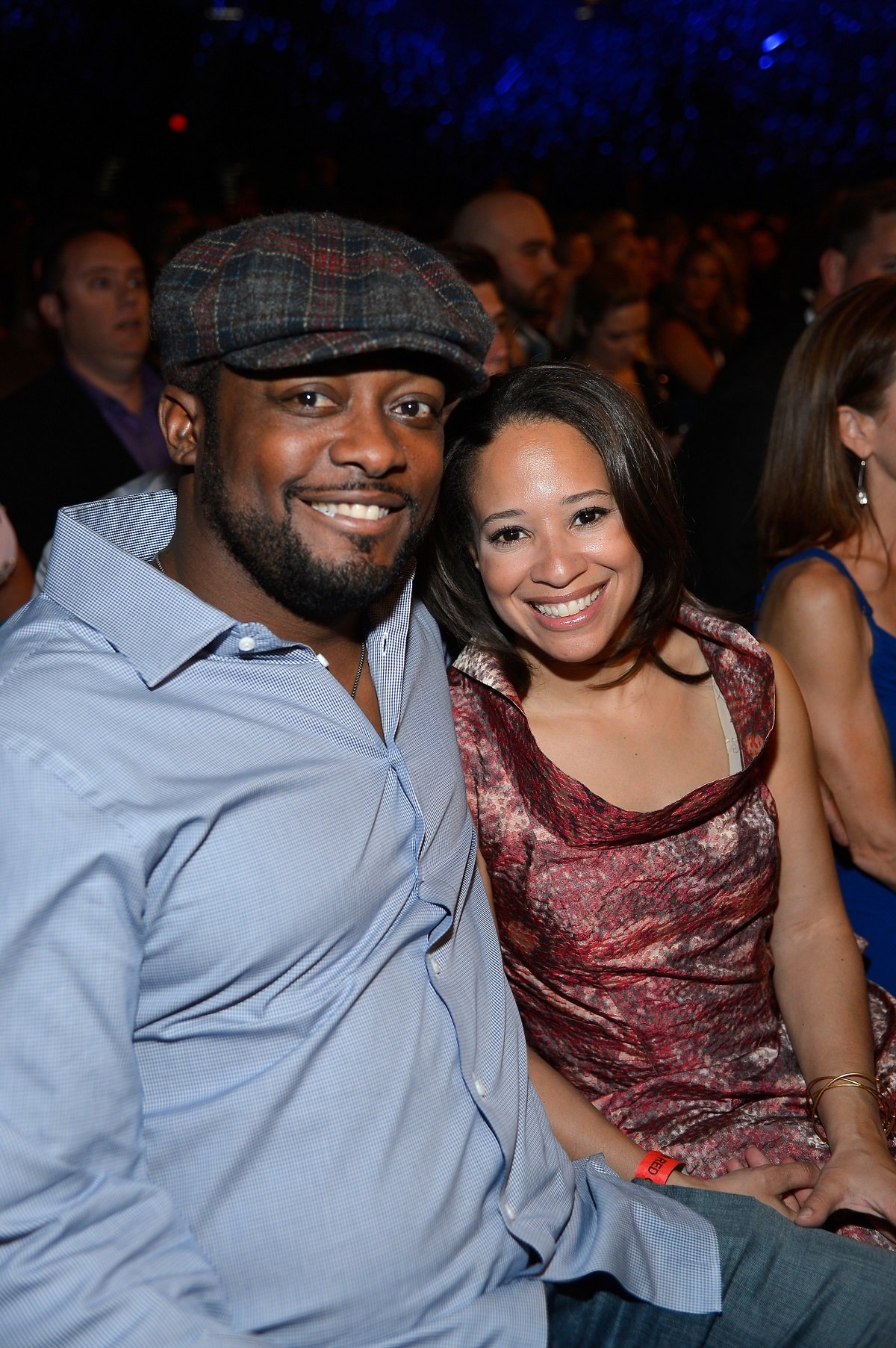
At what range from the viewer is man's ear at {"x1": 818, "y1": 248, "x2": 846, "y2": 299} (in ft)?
11.5

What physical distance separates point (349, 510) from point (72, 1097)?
639 millimetres

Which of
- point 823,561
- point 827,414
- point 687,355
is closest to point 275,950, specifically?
point 823,561

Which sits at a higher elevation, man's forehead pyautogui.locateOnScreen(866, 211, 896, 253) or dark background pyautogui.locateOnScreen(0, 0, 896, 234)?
dark background pyautogui.locateOnScreen(0, 0, 896, 234)

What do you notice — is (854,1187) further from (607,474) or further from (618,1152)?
(607,474)

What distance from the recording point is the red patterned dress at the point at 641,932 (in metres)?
1.64

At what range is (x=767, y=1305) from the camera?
1400mm

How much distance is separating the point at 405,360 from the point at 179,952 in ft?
2.16

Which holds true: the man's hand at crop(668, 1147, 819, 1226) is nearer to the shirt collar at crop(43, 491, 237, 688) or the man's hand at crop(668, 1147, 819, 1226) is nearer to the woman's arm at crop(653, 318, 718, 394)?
the shirt collar at crop(43, 491, 237, 688)

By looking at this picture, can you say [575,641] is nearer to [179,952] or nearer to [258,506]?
[258,506]

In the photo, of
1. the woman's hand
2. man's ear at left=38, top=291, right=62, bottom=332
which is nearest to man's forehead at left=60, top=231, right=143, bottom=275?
man's ear at left=38, top=291, right=62, bottom=332

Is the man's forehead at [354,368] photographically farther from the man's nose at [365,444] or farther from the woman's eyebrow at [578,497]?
the woman's eyebrow at [578,497]

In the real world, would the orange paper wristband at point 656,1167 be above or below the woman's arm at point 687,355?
below

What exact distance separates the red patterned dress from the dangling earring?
2.48 ft

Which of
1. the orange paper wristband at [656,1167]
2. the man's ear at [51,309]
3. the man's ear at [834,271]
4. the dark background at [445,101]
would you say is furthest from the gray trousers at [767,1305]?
the dark background at [445,101]
